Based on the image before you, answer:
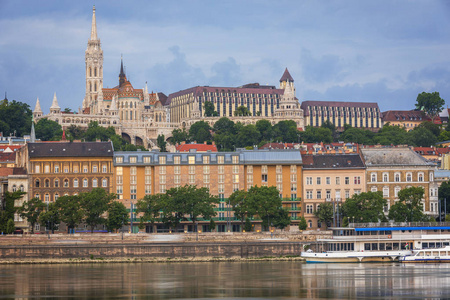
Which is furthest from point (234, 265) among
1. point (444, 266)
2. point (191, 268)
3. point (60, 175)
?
point (60, 175)

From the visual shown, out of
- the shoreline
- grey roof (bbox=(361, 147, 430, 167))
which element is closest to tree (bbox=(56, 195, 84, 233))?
the shoreline

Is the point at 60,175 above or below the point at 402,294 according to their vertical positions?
above

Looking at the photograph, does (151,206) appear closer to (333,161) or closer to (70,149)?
(70,149)

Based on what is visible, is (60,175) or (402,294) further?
(60,175)

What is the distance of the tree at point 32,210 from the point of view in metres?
125

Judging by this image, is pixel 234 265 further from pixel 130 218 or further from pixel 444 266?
pixel 130 218

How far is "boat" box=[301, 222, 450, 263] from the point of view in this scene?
10994cm

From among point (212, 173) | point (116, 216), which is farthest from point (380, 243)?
point (116, 216)

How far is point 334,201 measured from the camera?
442 feet

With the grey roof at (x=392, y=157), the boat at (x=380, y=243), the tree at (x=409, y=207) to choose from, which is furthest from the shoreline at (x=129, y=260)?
the grey roof at (x=392, y=157)

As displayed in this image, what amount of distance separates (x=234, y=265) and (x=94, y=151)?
3746cm

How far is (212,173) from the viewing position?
136 meters

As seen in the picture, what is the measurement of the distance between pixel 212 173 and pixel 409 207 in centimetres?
2545

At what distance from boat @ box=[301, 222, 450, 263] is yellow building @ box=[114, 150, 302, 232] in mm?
23027
